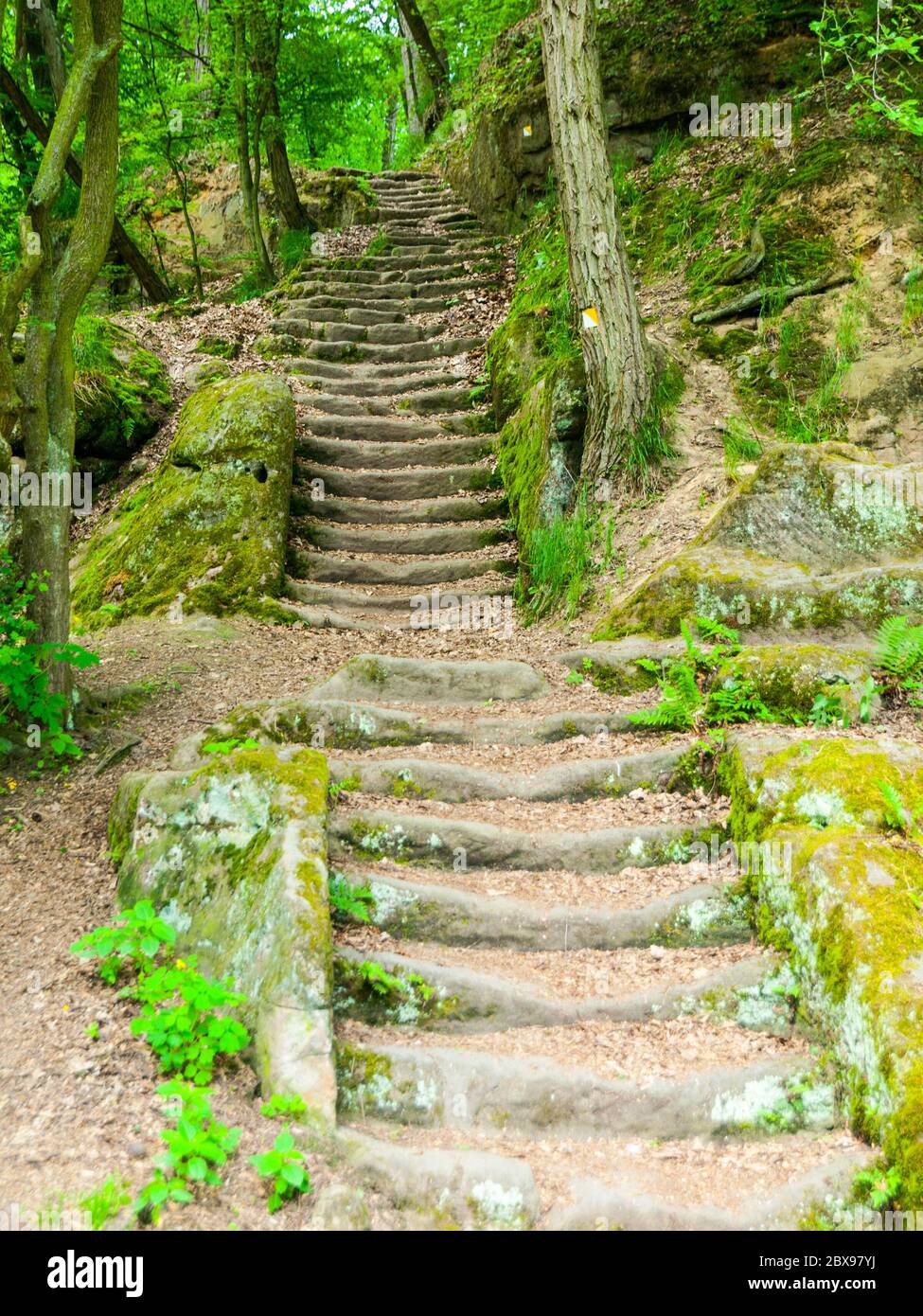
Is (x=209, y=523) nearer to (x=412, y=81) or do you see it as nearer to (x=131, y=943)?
(x=131, y=943)

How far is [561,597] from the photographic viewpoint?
6.93 metres

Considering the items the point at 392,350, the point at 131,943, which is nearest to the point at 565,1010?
the point at 131,943

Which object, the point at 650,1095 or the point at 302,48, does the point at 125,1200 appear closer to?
the point at 650,1095

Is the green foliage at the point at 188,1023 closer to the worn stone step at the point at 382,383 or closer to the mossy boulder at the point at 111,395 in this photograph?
the mossy boulder at the point at 111,395

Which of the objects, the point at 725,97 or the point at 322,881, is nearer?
the point at 322,881

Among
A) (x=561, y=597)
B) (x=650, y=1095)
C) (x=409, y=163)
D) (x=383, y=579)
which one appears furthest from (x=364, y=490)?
(x=409, y=163)

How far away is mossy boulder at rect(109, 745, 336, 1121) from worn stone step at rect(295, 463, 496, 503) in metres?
5.09

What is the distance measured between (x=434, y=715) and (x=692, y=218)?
274 inches

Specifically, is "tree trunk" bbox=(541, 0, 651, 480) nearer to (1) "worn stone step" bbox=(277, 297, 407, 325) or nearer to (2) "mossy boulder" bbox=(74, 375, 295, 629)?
(2) "mossy boulder" bbox=(74, 375, 295, 629)

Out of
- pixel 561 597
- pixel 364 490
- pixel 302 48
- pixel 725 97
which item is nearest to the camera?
pixel 561 597

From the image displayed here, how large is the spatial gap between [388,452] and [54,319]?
4.46 m

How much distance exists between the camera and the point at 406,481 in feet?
29.7

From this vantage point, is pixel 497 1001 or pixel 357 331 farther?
pixel 357 331

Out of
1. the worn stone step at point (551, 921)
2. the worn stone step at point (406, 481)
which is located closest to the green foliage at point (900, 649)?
the worn stone step at point (551, 921)
